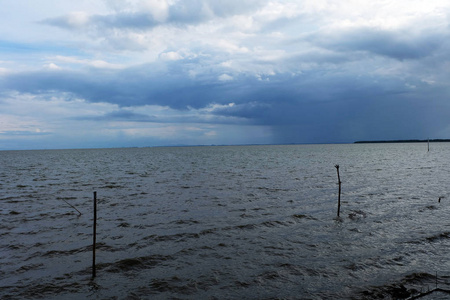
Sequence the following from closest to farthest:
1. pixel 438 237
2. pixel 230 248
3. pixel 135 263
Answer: pixel 135 263 < pixel 230 248 < pixel 438 237

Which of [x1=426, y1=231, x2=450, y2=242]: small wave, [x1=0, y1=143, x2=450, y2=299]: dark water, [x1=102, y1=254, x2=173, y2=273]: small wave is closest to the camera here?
[x1=0, y1=143, x2=450, y2=299]: dark water

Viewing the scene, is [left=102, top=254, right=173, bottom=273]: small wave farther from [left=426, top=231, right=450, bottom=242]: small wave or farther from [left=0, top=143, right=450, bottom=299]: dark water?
[left=426, top=231, right=450, bottom=242]: small wave

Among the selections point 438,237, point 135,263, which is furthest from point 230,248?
point 438,237

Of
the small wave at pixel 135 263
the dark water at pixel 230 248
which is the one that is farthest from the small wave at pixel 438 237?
the small wave at pixel 135 263

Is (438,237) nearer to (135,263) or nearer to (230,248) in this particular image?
(230,248)

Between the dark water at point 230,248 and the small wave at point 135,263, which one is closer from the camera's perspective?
the dark water at point 230,248

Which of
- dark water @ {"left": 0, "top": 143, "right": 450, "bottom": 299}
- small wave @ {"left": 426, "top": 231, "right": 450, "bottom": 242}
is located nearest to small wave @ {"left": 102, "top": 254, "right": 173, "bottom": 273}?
dark water @ {"left": 0, "top": 143, "right": 450, "bottom": 299}

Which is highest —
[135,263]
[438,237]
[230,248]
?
[438,237]

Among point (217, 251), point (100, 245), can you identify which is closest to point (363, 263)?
point (217, 251)

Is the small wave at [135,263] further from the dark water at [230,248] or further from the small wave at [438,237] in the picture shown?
the small wave at [438,237]

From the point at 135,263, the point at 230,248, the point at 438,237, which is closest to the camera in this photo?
the point at 135,263

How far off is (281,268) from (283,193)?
16.7 m

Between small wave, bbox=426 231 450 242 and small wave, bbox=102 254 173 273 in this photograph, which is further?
small wave, bbox=426 231 450 242

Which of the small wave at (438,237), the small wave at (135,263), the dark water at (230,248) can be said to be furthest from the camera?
the small wave at (438,237)
